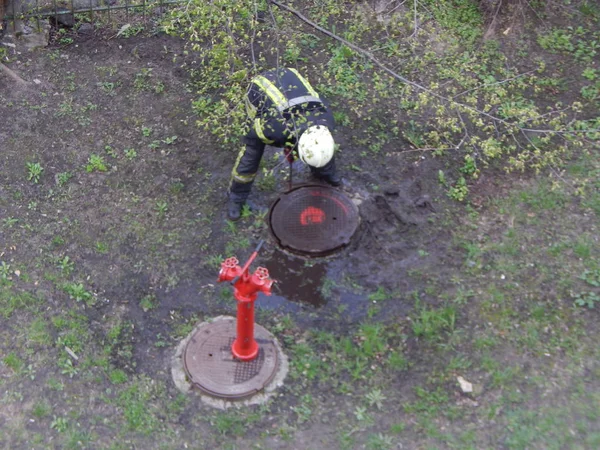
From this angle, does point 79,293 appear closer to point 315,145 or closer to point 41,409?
point 41,409

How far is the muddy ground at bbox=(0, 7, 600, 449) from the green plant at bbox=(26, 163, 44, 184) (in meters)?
0.03

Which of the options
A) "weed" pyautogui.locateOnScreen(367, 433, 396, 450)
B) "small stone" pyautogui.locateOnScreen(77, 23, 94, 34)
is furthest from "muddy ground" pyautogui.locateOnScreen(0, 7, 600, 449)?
"small stone" pyautogui.locateOnScreen(77, 23, 94, 34)

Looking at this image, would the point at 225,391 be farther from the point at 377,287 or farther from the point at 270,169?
the point at 270,169

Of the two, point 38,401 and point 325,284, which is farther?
point 325,284

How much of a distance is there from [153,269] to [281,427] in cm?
156

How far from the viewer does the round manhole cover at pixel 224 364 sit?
4.13 metres

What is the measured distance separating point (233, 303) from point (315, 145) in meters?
1.24

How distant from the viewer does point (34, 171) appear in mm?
5430

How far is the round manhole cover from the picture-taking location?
4.13 metres

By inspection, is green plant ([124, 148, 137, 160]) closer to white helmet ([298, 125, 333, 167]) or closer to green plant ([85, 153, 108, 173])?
green plant ([85, 153, 108, 173])

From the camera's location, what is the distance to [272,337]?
441 cm

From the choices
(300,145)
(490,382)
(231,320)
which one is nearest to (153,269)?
(231,320)

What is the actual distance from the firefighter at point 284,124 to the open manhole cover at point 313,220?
272 mm

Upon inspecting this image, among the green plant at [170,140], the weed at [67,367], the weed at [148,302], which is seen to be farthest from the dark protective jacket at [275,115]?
the weed at [67,367]
